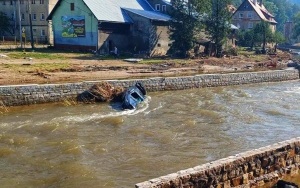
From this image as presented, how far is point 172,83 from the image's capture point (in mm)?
23688

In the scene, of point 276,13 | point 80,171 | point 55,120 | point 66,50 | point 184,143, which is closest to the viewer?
point 80,171

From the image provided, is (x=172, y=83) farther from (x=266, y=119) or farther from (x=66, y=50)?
(x=66, y=50)

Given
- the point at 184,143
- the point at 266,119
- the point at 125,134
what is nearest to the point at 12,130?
the point at 125,134

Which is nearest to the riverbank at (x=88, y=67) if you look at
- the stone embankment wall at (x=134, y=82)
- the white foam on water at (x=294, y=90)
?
the stone embankment wall at (x=134, y=82)

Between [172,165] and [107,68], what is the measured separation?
1885 centimetres

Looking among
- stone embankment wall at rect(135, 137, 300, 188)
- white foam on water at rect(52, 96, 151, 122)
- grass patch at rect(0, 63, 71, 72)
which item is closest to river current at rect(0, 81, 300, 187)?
white foam on water at rect(52, 96, 151, 122)

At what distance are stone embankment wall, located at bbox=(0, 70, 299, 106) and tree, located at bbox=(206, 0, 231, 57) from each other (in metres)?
11.8

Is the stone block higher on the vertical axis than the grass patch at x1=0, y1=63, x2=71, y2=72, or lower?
lower

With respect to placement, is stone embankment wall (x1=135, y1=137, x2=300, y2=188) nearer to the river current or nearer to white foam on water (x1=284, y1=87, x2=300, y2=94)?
the river current

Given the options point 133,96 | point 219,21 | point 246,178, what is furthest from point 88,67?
point 246,178

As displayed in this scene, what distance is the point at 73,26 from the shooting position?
36.7m

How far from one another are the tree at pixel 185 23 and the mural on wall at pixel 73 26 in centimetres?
982

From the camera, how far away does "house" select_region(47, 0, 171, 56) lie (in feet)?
117

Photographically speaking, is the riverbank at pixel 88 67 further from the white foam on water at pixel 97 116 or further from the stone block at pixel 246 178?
the stone block at pixel 246 178
